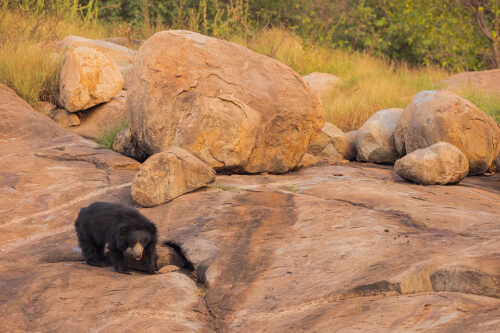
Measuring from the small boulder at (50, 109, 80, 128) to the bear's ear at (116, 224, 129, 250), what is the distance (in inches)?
219

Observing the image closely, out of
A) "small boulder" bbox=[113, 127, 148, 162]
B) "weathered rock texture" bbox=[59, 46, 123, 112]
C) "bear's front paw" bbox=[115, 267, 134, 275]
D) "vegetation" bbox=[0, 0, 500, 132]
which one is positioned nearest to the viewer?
"bear's front paw" bbox=[115, 267, 134, 275]

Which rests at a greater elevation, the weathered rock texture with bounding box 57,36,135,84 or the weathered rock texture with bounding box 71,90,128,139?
the weathered rock texture with bounding box 57,36,135,84

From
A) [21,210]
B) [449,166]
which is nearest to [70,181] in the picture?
[21,210]

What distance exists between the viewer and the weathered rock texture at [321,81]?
1212 centimetres

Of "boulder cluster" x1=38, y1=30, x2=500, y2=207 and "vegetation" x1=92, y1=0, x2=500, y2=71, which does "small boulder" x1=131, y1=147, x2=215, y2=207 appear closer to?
"boulder cluster" x1=38, y1=30, x2=500, y2=207

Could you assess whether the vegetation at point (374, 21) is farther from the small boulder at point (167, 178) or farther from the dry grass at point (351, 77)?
the small boulder at point (167, 178)

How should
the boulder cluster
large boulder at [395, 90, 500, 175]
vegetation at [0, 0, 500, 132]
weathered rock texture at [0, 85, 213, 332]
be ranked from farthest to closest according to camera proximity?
vegetation at [0, 0, 500, 132], large boulder at [395, 90, 500, 175], the boulder cluster, weathered rock texture at [0, 85, 213, 332]

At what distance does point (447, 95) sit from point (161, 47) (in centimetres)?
378

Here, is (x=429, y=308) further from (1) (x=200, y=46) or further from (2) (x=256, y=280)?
(1) (x=200, y=46)

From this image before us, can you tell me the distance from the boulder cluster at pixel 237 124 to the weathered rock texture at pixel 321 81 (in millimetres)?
3997

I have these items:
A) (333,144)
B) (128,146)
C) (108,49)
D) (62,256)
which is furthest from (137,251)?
(108,49)

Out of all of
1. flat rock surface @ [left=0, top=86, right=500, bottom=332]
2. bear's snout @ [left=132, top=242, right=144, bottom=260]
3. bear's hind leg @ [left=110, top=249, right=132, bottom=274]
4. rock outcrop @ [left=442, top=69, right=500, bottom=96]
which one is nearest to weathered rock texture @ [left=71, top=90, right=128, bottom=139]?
flat rock surface @ [left=0, top=86, right=500, bottom=332]

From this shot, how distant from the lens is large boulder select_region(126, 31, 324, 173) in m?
6.25

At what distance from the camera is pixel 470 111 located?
7.39m
